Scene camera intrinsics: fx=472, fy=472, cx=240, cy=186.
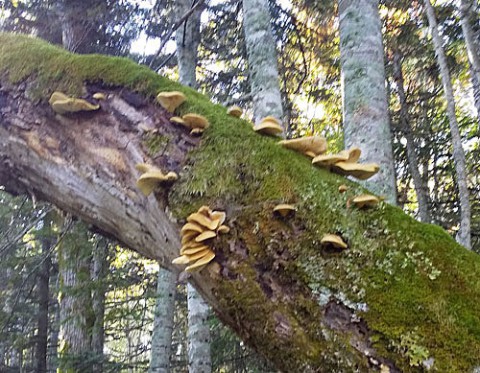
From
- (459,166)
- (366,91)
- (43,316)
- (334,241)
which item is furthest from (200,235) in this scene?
(43,316)

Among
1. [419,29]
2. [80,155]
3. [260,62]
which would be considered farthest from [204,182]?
[419,29]

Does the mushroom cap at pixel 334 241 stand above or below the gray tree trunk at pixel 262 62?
below

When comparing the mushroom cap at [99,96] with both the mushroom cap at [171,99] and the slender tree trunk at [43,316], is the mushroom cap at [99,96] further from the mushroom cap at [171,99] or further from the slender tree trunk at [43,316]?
the slender tree trunk at [43,316]

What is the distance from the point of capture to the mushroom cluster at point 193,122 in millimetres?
2262

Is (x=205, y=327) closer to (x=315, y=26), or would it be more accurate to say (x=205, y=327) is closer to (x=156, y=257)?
(x=156, y=257)

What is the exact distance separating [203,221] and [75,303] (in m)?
8.10

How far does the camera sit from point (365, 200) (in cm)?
195

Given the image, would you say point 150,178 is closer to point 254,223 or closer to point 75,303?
→ point 254,223

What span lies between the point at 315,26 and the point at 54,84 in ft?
28.9

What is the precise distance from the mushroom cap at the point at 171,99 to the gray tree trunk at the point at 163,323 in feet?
20.6

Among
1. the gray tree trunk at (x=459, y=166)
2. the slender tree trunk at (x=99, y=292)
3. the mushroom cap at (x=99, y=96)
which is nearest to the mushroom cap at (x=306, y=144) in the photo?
the mushroom cap at (x=99, y=96)

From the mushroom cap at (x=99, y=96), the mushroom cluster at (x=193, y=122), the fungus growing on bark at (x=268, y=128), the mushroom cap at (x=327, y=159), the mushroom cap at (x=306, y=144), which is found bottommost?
the mushroom cap at (x=327, y=159)

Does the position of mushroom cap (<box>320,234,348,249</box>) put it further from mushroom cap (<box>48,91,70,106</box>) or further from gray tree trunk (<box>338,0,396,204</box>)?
gray tree trunk (<box>338,0,396,204</box>)

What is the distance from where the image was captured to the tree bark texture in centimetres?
167
